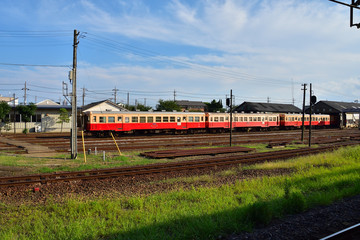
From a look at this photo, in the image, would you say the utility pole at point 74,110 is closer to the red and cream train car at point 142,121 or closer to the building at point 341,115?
the red and cream train car at point 142,121

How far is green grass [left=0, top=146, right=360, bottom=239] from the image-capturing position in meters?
5.46

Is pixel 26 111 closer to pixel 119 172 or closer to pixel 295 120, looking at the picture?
pixel 119 172

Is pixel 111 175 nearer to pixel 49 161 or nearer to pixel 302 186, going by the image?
pixel 49 161

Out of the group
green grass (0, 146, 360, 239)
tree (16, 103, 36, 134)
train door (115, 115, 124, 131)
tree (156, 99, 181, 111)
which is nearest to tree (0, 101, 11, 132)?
tree (16, 103, 36, 134)

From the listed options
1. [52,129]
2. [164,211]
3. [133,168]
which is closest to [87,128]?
[52,129]

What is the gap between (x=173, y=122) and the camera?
34.3 m

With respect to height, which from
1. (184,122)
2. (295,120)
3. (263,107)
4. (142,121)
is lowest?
(184,122)

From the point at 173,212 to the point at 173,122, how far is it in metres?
27.9

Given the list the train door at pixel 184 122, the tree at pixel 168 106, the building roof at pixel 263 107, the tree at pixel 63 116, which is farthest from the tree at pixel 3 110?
the building roof at pixel 263 107

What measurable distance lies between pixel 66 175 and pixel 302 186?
9.09 metres

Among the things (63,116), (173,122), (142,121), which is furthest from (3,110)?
(173,122)

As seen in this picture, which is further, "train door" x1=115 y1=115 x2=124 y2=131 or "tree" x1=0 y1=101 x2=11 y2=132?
"tree" x1=0 y1=101 x2=11 y2=132

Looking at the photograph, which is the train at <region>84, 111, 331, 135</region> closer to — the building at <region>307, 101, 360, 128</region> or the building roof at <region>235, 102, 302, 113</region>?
the building at <region>307, 101, 360, 128</region>

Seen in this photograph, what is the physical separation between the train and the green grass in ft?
61.1
